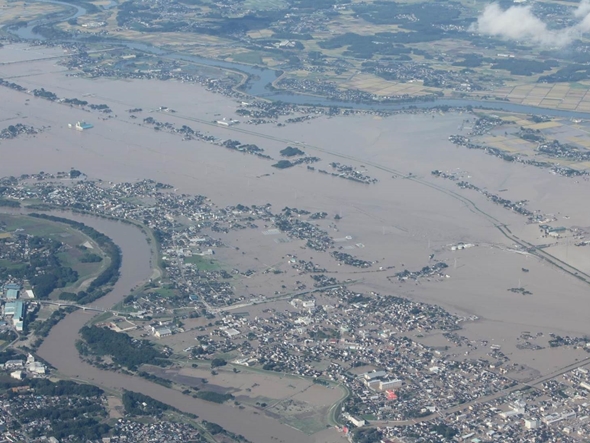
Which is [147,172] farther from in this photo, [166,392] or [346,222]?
[166,392]

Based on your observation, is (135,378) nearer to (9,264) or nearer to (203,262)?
(203,262)

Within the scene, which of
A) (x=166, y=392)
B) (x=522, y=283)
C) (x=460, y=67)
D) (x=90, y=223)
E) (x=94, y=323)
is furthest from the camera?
(x=460, y=67)

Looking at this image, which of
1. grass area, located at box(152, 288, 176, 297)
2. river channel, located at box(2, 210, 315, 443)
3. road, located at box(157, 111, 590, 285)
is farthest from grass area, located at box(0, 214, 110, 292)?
road, located at box(157, 111, 590, 285)

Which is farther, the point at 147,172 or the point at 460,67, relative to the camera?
the point at 460,67

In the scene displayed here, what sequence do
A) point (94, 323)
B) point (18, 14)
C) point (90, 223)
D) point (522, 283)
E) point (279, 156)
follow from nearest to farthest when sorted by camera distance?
point (94, 323), point (522, 283), point (90, 223), point (279, 156), point (18, 14)

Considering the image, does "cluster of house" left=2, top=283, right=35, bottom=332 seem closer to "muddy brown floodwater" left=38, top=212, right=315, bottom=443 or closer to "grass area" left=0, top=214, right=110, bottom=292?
"muddy brown floodwater" left=38, top=212, right=315, bottom=443

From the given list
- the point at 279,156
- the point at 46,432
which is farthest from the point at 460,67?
the point at 46,432

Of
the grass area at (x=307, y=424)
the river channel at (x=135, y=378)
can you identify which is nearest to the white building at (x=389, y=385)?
the grass area at (x=307, y=424)
